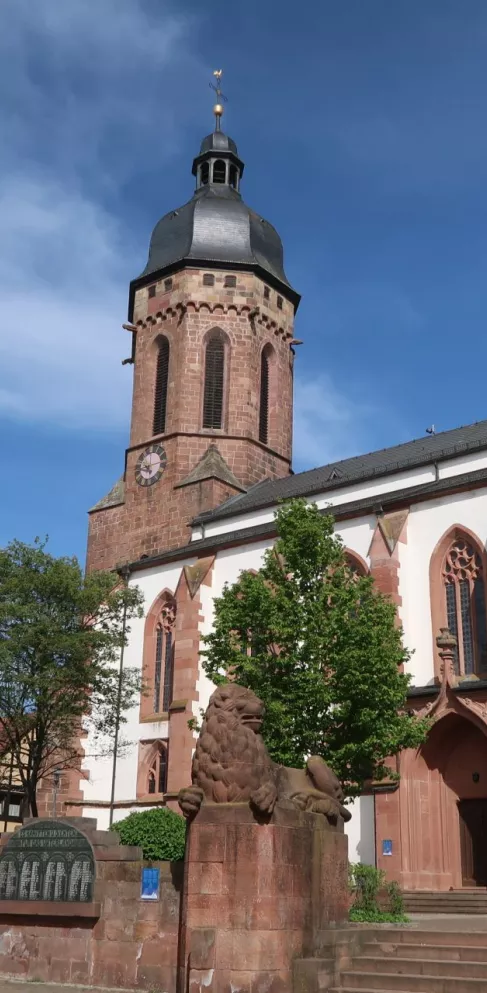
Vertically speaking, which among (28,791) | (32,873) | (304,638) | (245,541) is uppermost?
(245,541)

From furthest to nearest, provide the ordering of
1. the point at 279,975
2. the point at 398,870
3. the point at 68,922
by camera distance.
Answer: the point at 398,870 → the point at 68,922 → the point at 279,975

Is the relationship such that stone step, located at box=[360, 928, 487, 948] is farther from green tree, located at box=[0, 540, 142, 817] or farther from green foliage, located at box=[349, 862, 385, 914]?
green tree, located at box=[0, 540, 142, 817]

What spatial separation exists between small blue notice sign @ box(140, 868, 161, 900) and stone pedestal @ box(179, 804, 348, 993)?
1.24 meters

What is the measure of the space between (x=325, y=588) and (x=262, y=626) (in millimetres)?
1546

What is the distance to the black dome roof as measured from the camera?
41688mm

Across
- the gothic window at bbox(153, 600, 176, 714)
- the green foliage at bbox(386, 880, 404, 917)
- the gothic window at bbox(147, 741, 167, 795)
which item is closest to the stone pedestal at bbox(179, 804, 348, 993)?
the green foliage at bbox(386, 880, 404, 917)

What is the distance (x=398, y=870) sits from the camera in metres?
23.4

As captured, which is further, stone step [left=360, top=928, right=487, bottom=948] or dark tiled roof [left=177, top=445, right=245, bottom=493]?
dark tiled roof [left=177, top=445, right=245, bottom=493]

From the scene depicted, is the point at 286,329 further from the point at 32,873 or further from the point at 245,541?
the point at 32,873

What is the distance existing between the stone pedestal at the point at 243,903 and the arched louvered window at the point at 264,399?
29.7 meters

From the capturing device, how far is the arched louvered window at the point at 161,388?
1606 inches

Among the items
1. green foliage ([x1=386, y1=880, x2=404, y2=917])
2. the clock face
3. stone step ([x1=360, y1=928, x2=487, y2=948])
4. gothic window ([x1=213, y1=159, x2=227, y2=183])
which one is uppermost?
gothic window ([x1=213, y1=159, x2=227, y2=183])

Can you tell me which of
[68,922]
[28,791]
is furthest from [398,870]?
[68,922]

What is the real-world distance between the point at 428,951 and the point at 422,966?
1.78 feet
